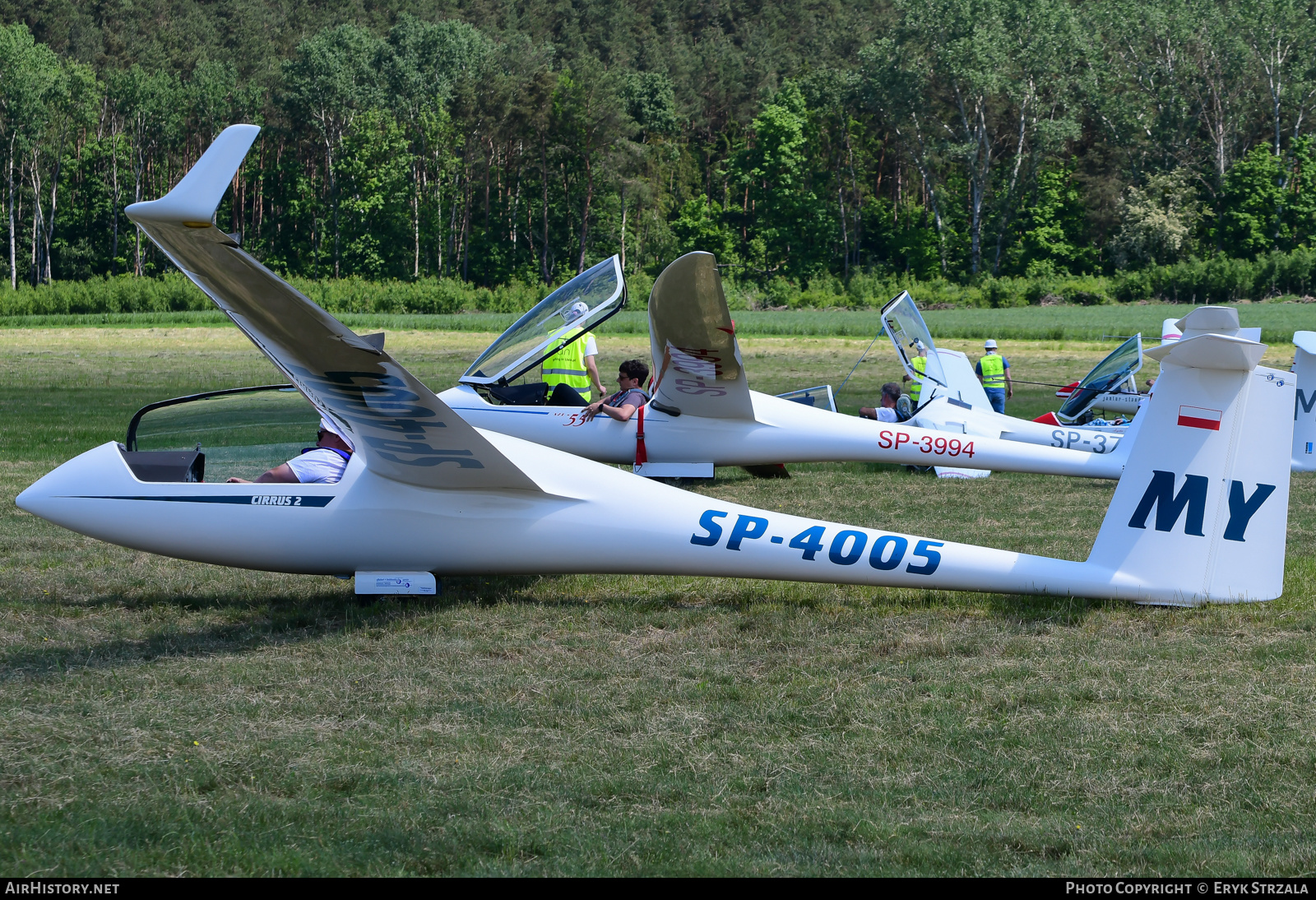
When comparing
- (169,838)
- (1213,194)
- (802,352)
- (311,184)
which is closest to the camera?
(169,838)

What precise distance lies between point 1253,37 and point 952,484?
65460 millimetres

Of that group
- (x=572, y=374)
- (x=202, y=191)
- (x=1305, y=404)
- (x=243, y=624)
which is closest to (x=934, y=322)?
(x=1305, y=404)

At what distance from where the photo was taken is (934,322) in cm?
4656

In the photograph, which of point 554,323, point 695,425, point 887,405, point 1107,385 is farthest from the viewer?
point 1107,385

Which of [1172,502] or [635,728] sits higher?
[1172,502]

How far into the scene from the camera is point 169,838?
3.57m

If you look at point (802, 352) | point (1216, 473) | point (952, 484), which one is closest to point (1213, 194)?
point (802, 352)

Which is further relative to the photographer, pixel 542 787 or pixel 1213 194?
pixel 1213 194

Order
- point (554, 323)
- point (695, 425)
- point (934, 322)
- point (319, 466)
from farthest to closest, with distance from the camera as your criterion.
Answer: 1. point (934, 322)
2. point (695, 425)
3. point (554, 323)
4. point (319, 466)

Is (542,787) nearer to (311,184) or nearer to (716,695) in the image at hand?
(716,695)

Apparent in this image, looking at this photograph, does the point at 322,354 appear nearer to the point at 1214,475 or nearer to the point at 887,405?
the point at 1214,475

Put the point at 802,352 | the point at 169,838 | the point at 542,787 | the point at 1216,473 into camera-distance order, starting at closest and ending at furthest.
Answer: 1. the point at 169,838
2. the point at 542,787
3. the point at 1216,473
4. the point at 802,352

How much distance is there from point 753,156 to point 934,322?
3283 centimetres

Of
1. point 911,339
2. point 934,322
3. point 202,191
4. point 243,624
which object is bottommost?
point 243,624
